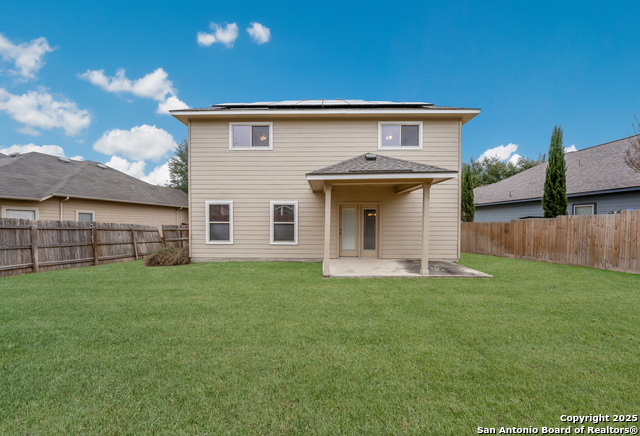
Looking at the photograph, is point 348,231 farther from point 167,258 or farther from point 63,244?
point 63,244

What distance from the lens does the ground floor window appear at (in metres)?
11.3

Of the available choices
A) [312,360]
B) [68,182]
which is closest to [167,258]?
[312,360]

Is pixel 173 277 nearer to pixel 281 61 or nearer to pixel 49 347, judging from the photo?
pixel 49 347

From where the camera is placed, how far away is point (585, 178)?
12.2m

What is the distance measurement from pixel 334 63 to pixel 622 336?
17021mm

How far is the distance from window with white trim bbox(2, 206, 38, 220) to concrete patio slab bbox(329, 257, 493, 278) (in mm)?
12260

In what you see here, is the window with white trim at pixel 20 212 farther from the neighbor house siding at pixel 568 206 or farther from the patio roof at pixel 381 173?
the neighbor house siding at pixel 568 206

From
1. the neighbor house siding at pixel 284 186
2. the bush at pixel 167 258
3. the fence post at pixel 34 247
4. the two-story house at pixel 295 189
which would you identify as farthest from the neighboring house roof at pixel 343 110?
the fence post at pixel 34 247

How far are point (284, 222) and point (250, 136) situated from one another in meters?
3.24

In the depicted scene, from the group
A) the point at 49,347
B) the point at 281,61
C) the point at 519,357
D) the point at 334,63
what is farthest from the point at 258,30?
the point at 519,357

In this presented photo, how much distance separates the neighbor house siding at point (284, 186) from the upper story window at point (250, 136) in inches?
7.3

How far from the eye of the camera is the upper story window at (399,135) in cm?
898

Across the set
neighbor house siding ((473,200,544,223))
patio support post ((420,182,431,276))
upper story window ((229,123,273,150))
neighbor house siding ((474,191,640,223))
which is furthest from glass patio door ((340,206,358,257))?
neighbor house siding ((473,200,544,223))

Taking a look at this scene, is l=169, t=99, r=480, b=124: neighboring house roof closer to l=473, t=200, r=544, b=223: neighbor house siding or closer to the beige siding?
the beige siding
